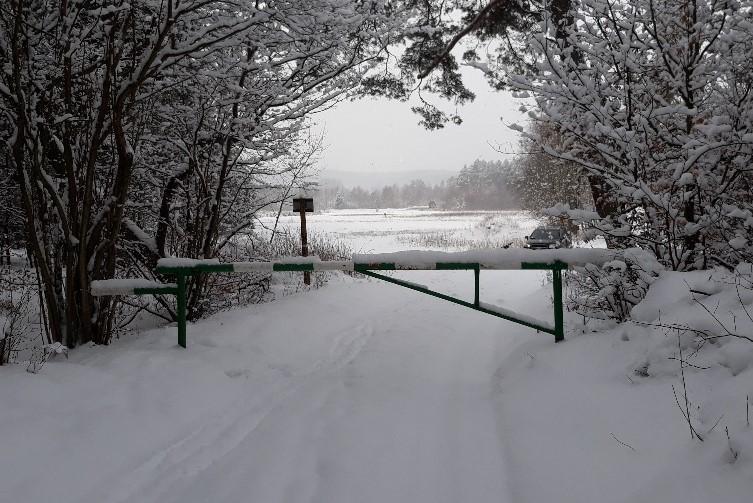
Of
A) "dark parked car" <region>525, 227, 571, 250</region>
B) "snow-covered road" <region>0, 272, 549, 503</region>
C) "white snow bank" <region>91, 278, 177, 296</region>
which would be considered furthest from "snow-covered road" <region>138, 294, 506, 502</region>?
"dark parked car" <region>525, 227, 571, 250</region>

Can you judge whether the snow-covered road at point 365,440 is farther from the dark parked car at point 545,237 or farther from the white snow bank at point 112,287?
the dark parked car at point 545,237

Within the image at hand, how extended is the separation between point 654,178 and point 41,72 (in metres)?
6.85

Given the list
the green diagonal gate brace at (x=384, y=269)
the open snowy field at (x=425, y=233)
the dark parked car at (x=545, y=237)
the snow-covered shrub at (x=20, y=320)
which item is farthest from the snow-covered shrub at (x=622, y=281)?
the dark parked car at (x=545, y=237)

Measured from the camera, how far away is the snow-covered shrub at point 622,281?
12.4 feet

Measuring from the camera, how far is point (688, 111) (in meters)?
3.55

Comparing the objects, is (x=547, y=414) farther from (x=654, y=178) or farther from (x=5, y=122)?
(x=5, y=122)

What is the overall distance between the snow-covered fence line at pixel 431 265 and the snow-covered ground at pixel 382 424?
1.46 feet

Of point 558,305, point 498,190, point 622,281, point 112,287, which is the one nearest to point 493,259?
point 558,305

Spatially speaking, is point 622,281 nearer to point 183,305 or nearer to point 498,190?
point 183,305

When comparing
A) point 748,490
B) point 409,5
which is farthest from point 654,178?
point 409,5

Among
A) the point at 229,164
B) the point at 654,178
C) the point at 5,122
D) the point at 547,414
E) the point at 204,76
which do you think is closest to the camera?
the point at 547,414

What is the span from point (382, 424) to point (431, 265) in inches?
64.3

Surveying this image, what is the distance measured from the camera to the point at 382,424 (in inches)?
138

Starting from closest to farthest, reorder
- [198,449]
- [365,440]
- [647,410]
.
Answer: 1. [647,410]
2. [198,449]
3. [365,440]
